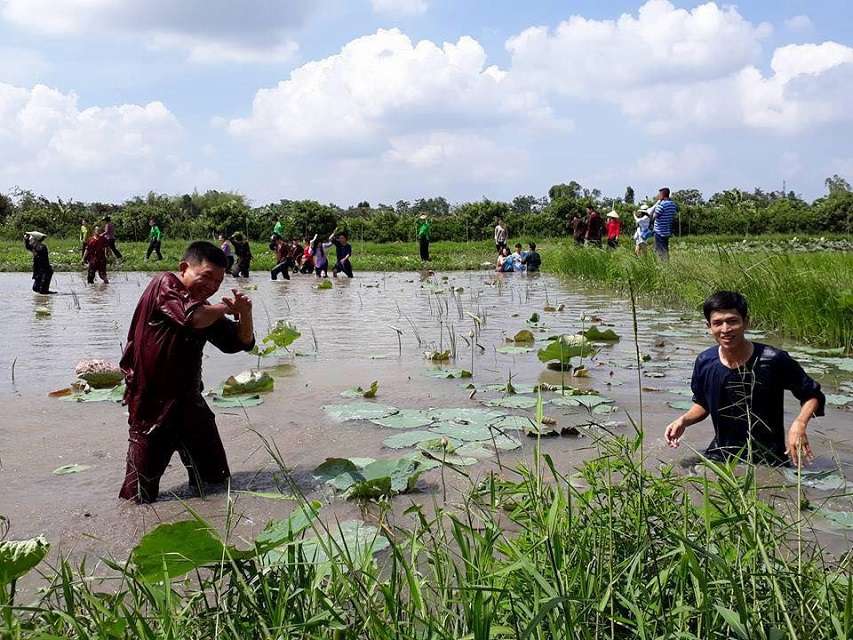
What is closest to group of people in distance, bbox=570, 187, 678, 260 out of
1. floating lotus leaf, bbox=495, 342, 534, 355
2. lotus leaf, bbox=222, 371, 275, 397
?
floating lotus leaf, bbox=495, 342, 534, 355

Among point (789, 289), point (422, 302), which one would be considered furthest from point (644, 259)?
point (789, 289)

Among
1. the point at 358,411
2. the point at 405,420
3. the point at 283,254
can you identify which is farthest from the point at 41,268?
the point at 405,420

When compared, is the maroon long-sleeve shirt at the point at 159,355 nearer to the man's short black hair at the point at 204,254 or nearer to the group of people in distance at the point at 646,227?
the man's short black hair at the point at 204,254

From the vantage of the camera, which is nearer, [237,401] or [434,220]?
[237,401]

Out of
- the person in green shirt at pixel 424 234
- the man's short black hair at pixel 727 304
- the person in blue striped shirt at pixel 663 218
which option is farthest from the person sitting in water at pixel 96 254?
the man's short black hair at pixel 727 304

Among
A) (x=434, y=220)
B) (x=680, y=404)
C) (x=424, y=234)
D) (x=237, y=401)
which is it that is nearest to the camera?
(x=680, y=404)

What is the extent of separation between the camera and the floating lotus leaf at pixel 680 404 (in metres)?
5.02

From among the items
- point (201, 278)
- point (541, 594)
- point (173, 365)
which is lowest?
point (541, 594)

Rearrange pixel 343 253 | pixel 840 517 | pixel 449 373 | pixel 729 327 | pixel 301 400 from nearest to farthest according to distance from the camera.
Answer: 1. pixel 840 517
2. pixel 729 327
3. pixel 301 400
4. pixel 449 373
5. pixel 343 253

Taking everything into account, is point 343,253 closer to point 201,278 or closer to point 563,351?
point 563,351

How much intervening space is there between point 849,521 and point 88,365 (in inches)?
200

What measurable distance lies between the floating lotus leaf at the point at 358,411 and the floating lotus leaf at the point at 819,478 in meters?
2.32

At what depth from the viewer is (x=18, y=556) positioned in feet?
6.73

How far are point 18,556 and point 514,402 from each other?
3.49 m
